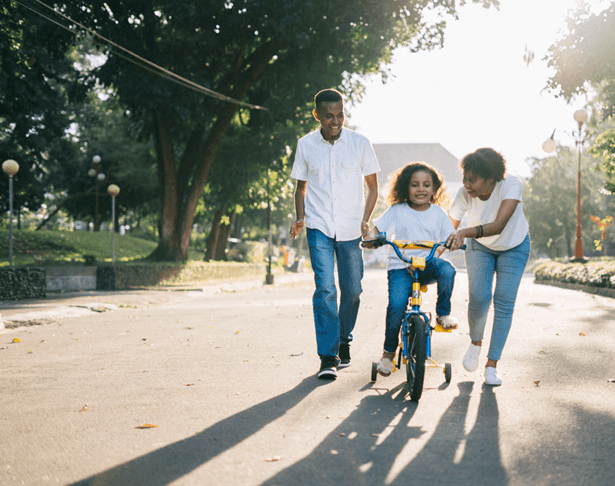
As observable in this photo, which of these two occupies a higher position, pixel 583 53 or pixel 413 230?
pixel 583 53

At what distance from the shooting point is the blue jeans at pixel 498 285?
4816 millimetres

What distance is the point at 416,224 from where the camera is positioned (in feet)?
15.8

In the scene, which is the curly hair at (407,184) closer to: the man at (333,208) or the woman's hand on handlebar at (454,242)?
the man at (333,208)

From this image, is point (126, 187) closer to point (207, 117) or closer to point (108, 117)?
point (108, 117)

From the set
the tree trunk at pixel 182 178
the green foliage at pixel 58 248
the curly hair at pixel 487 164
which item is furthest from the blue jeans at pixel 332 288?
the tree trunk at pixel 182 178

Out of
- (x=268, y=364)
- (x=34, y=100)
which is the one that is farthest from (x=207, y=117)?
(x=268, y=364)

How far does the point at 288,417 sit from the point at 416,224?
181cm

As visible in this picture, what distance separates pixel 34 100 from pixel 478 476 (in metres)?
16.3

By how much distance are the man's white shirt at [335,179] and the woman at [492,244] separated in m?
0.85

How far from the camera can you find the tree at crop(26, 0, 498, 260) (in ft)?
57.5

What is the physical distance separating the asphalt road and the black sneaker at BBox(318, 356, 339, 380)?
11 centimetres

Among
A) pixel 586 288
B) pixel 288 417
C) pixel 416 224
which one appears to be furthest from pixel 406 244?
pixel 586 288

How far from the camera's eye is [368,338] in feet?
25.0

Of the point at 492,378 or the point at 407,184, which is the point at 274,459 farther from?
the point at 407,184
